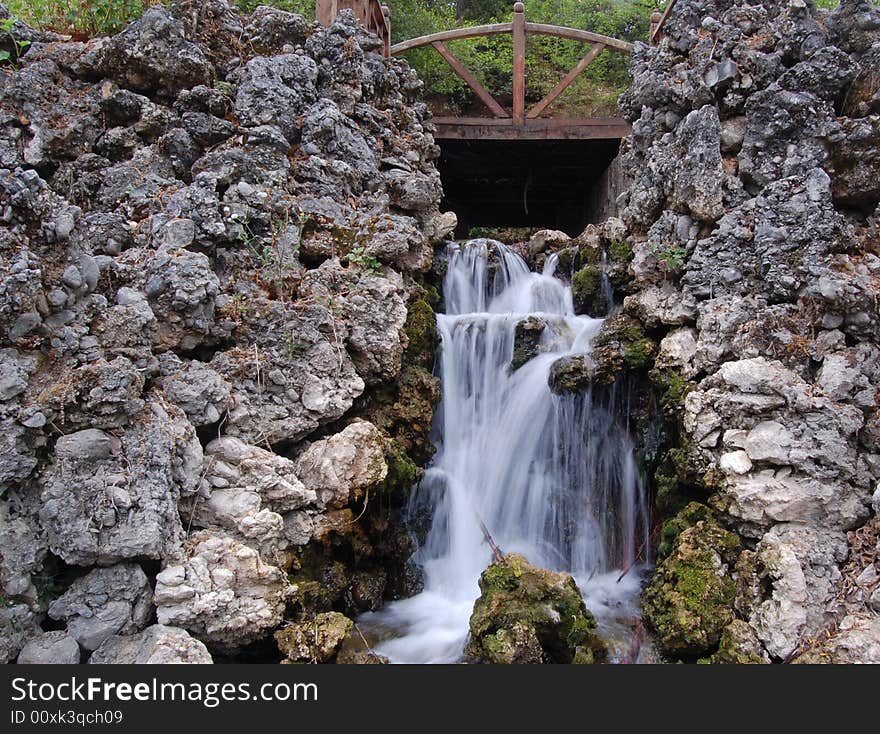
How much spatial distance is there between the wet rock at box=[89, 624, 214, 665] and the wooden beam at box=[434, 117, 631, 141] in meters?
7.78

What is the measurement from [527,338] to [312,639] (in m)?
3.53

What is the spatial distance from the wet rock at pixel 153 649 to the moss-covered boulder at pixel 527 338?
12.4ft

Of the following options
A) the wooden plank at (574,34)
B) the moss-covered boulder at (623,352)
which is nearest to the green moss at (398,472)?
the moss-covered boulder at (623,352)

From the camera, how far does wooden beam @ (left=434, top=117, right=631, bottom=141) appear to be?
9.27 m

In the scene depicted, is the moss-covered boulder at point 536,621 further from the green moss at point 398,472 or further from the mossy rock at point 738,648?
the green moss at point 398,472

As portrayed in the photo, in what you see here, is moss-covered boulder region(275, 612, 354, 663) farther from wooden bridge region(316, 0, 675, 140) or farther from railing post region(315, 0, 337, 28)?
wooden bridge region(316, 0, 675, 140)

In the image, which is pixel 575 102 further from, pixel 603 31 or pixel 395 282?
pixel 395 282

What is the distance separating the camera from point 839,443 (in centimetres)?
427

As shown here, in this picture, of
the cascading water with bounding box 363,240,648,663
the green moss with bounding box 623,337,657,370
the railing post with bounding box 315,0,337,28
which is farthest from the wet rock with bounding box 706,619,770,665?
the railing post with bounding box 315,0,337,28

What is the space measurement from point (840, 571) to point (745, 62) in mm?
4389

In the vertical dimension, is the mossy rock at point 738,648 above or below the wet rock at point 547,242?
below

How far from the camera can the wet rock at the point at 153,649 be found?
134 inches

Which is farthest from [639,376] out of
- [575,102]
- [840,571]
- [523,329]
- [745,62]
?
[575,102]

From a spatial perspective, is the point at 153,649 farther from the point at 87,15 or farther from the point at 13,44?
the point at 87,15
